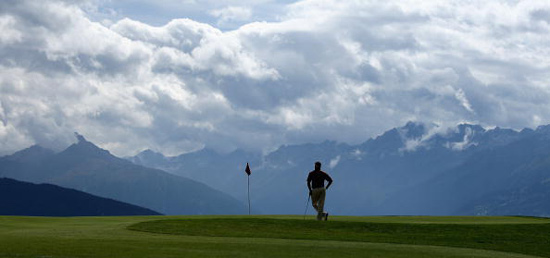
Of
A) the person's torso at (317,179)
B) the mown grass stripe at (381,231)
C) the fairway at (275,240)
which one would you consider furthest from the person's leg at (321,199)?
the fairway at (275,240)

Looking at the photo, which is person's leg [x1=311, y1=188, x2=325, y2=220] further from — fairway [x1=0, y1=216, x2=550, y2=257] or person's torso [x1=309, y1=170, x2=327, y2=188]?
fairway [x1=0, y1=216, x2=550, y2=257]

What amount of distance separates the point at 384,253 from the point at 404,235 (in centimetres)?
1106

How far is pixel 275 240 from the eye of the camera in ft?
99.8

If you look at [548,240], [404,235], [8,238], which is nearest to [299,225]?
[404,235]

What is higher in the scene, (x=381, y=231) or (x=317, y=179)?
(x=317, y=179)

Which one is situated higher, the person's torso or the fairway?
the person's torso

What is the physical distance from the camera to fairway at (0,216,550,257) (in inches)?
982

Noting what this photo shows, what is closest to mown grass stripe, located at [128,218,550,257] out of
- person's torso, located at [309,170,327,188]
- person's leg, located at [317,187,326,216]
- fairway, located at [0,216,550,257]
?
fairway, located at [0,216,550,257]

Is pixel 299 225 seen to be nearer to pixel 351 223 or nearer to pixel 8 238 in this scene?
pixel 351 223

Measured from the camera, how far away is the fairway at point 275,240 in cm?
2493

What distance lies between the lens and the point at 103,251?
24250 millimetres

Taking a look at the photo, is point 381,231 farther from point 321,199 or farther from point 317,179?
point 317,179

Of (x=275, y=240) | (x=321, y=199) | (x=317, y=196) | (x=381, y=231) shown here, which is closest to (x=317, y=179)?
(x=317, y=196)

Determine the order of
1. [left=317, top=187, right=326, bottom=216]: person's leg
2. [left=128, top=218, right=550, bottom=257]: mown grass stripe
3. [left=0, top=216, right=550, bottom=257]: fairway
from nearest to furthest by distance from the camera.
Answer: [left=0, top=216, right=550, bottom=257]: fairway, [left=128, top=218, right=550, bottom=257]: mown grass stripe, [left=317, top=187, right=326, bottom=216]: person's leg
